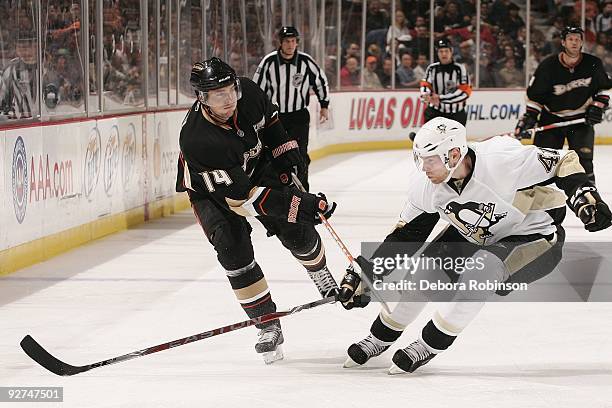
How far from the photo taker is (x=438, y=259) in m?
3.98

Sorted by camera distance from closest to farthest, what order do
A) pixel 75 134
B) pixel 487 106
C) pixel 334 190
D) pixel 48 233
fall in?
pixel 48 233 < pixel 75 134 < pixel 334 190 < pixel 487 106

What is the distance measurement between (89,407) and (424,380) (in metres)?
0.99

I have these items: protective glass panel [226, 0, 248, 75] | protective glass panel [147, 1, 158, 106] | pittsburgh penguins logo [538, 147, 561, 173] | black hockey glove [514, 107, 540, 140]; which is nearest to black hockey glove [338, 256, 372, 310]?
pittsburgh penguins logo [538, 147, 561, 173]

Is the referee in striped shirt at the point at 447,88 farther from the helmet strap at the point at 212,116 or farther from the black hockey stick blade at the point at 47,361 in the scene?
the black hockey stick blade at the point at 47,361

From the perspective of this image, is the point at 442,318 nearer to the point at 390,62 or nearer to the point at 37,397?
the point at 37,397

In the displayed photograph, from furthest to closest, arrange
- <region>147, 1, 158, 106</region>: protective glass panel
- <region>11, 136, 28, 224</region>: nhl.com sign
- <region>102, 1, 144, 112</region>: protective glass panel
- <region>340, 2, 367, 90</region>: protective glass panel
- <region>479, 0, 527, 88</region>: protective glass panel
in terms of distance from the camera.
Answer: <region>479, 0, 527, 88</region>: protective glass panel → <region>340, 2, 367, 90</region>: protective glass panel → <region>147, 1, 158, 106</region>: protective glass panel → <region>102, 1, 144, 112</region>: protective glass panel → <region>11, 136, 28, 224</region>: nhl.com sign

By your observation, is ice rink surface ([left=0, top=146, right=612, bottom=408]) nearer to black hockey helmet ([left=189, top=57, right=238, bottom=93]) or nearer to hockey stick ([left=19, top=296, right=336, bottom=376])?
hockey stick ([left=19, top=296, right=336, bottom=376])

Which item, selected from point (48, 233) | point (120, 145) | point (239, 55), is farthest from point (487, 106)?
point (48, 233)

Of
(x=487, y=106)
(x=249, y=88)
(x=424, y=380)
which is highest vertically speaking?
(x=249, y=88)

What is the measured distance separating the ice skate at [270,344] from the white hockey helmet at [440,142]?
2.82 feet

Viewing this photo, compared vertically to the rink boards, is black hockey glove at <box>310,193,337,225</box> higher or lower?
higher

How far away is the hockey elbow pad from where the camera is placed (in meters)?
3.91

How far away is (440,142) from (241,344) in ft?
4.05

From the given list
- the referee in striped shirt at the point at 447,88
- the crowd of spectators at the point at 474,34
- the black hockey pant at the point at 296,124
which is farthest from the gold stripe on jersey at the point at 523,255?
the crowd of spectators at the point at 474,34
